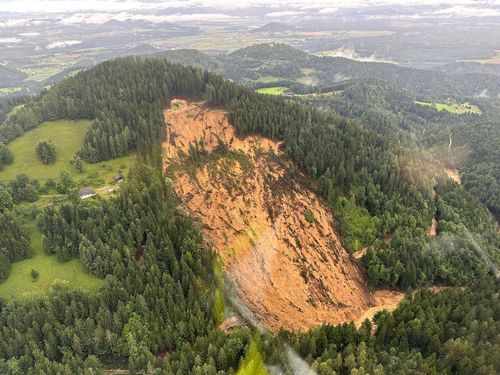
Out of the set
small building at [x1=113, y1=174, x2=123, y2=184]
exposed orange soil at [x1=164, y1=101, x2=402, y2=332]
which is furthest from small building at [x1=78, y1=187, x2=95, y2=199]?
exposed orange soil at [x1=164, y1=101, x2=402, y2=332]

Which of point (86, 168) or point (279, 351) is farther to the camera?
point (86, 168)

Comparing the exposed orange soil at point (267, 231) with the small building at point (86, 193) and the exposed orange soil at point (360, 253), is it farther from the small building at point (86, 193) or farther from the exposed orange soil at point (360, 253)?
the small building at point (86, 193)

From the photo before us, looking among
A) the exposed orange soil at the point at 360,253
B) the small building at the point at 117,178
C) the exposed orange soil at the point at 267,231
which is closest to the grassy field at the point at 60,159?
the small building at the point at 117,178

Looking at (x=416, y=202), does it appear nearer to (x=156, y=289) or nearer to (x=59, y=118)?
(x=156, y=289)

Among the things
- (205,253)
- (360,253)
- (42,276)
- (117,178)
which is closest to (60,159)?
(117,178)

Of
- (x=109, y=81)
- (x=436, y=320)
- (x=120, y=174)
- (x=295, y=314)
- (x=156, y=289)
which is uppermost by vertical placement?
(x=109, y=81)

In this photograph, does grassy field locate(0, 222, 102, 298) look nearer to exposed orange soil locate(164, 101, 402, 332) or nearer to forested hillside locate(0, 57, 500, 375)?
forested hillside locate(0, 57, 500, 375)

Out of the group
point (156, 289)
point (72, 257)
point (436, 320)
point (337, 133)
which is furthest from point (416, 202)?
point (72, 257)
